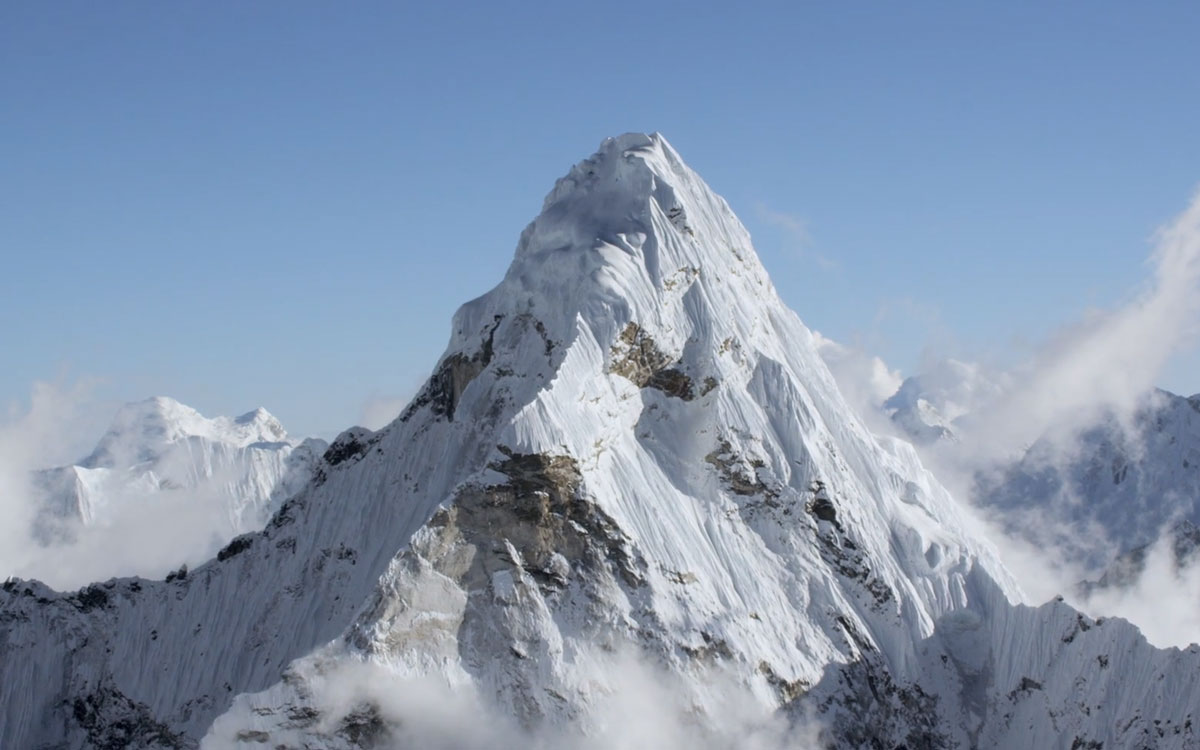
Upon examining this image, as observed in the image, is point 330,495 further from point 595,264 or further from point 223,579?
point 595,264

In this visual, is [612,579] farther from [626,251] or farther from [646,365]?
[626,251]

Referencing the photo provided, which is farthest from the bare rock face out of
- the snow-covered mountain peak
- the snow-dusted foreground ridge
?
the snow-covered mountain peak

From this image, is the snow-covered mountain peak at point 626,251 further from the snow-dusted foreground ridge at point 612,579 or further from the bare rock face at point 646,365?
the bare rock face at point 646,365

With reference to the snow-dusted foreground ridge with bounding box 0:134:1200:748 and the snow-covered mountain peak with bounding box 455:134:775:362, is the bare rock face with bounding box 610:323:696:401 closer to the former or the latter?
the snow-dusted foreground ridge with bounding box 0:134:1200:748

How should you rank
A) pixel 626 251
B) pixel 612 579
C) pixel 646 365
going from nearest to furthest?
pixel 612 579, pixel 646 365, pixel 626 251

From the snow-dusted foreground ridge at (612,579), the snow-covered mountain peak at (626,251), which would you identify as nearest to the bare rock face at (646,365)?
the snow-dusted foreground ridge at (612,579)

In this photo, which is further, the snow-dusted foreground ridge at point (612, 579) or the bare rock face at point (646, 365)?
the bare rock face at point (646, 365)

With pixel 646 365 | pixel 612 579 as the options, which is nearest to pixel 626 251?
pixel 646 365

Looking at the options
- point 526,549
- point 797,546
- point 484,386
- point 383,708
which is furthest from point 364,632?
point 797,546
